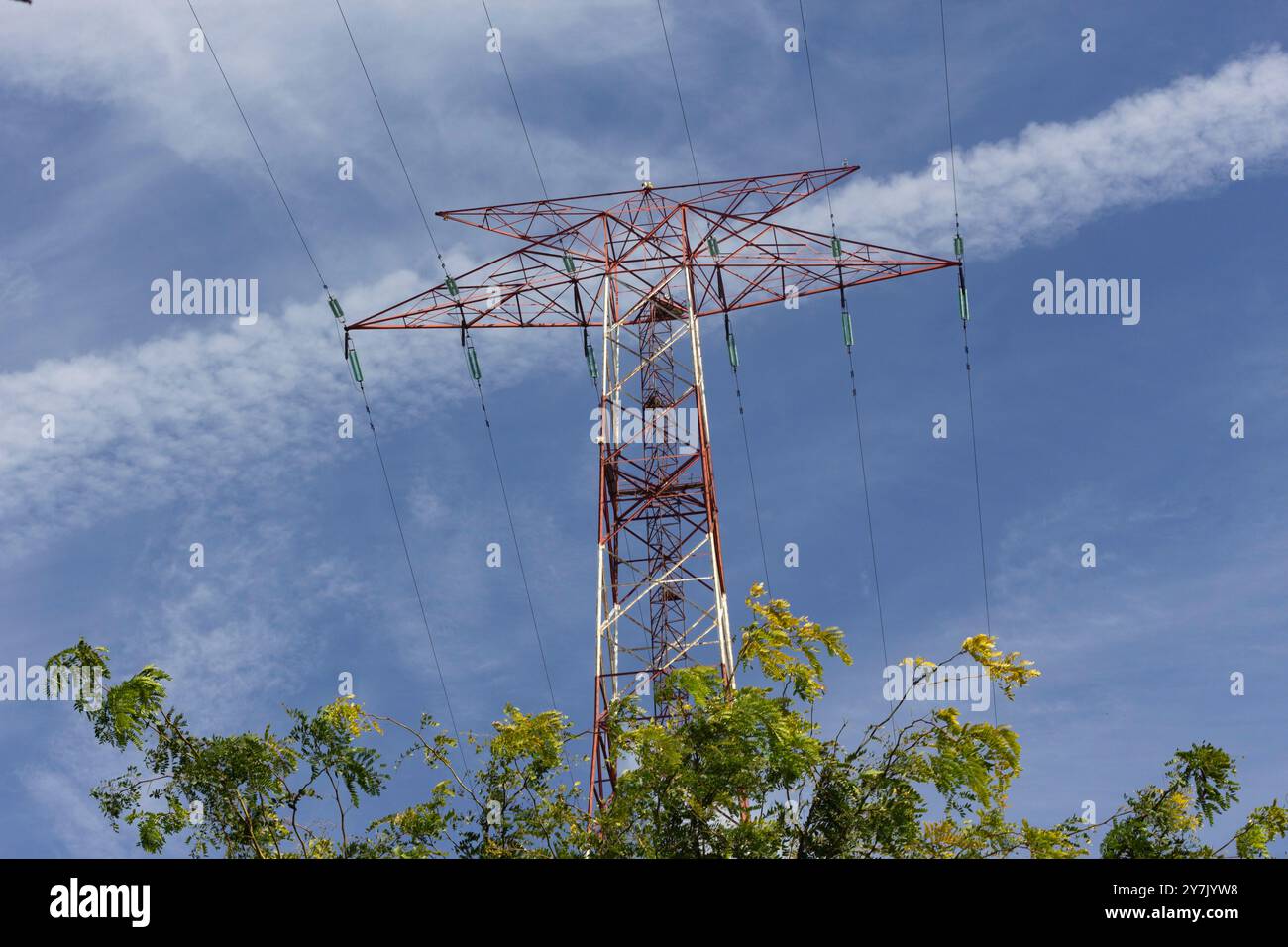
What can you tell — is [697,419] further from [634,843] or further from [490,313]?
[634,843]
